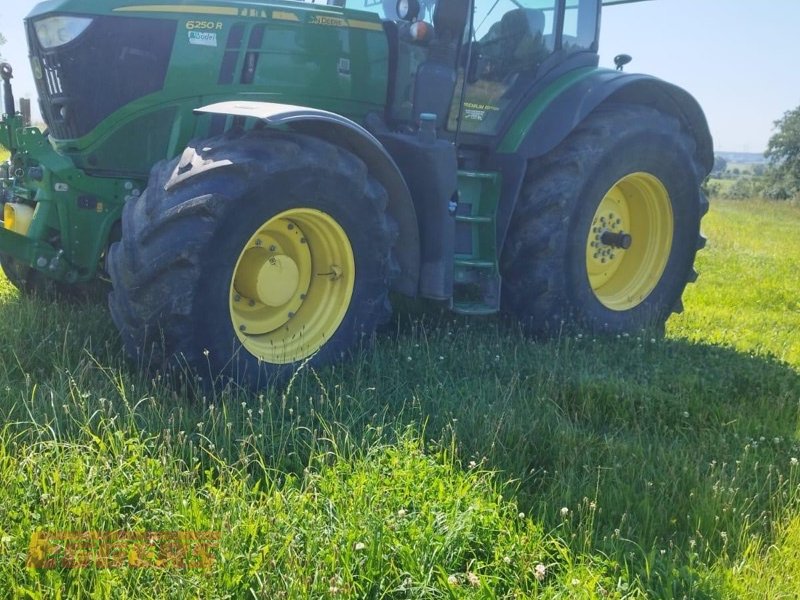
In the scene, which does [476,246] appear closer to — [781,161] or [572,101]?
[572,101]

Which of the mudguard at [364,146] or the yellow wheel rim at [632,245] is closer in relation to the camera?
the mudguard at [364,146]

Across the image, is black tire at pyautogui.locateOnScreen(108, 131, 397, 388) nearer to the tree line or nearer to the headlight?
the headlight

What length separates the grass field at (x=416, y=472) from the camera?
7.83 feet

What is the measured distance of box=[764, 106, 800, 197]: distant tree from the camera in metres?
43.3

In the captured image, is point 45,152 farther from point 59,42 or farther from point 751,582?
point 751,582

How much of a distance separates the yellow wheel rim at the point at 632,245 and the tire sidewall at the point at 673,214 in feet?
0.18

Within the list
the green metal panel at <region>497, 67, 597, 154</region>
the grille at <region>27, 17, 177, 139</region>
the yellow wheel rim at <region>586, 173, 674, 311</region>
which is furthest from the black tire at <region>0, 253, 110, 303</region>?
the yellow wheel rim at <region>586, 173, 674, 311</region>

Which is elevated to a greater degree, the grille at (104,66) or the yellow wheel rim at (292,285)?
the grille at (104,66)

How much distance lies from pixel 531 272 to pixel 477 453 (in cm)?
209

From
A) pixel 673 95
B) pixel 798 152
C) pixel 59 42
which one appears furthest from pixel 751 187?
pixel 59 42

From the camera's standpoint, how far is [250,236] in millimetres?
3588

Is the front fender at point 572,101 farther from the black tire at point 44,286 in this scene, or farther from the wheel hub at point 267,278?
the black tire at point 44,286

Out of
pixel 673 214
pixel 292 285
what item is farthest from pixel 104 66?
pixel 673 214

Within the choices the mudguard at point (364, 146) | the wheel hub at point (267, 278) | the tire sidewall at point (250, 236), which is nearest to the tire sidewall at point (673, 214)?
the mudguard at point (364, 146)
